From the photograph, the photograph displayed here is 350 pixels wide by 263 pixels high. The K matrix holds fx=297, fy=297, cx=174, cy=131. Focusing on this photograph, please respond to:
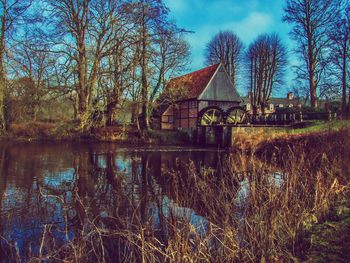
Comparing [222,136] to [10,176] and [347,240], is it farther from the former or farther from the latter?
[347,240]

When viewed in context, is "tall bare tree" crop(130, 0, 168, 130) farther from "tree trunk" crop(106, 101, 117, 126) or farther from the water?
the water

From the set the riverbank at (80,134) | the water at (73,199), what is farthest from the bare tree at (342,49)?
the water at (73,199)

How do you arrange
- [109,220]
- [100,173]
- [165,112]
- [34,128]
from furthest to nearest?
[165,112]
[34,128]
[100,173]
[109,220]

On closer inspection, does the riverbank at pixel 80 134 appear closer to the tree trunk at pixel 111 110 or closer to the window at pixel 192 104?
the tree trunk at pixel 111 110

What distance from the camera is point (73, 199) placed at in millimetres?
6430

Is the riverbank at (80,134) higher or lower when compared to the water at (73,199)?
higher

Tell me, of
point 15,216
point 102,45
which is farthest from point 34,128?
point 15,216

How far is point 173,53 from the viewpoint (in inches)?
915

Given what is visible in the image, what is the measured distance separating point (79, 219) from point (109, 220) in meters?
0.53

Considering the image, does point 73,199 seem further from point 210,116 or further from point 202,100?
point 202,100

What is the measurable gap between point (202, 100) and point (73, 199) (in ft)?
75.0

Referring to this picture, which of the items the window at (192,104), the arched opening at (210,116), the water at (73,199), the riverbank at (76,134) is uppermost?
the window at (192,104)

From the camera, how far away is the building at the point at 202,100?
92.5 ft

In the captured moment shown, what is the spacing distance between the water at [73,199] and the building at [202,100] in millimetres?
16568
